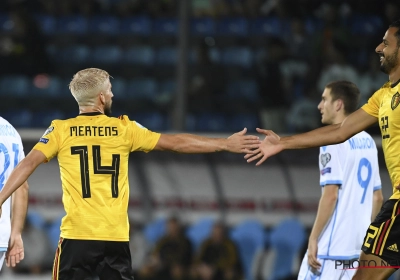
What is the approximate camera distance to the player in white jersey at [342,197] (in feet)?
18.9

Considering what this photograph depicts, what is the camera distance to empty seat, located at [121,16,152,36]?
41.0 feet

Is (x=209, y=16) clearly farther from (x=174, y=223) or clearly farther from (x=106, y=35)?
(x=174, y=223)

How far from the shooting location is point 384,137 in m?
4.91

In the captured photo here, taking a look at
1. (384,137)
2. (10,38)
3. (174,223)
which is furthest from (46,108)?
(384,137)

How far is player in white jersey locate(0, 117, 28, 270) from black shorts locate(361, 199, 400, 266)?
87.0 inches

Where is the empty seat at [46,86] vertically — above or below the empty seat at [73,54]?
below

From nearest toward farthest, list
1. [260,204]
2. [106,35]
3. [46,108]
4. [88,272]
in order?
1. [88,272]
2. [260,204]
3. [46,108]
4. [106,35]

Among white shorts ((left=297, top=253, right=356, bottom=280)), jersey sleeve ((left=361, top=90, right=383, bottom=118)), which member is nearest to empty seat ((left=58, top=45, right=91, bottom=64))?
white shorts ((left=297, top=253, right=356, bottom=280))

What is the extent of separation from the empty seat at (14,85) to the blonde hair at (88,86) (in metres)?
7.42

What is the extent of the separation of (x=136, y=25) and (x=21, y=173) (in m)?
8.14

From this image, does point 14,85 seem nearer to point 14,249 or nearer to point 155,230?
point 155,230

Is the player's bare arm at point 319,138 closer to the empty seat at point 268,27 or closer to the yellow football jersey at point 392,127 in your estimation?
the yellow football jersey at point 392,127

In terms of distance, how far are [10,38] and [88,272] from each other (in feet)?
26.9

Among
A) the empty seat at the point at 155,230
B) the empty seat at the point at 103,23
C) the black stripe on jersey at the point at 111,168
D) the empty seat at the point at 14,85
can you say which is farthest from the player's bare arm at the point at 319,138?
the empty seat at the point at 103,23
